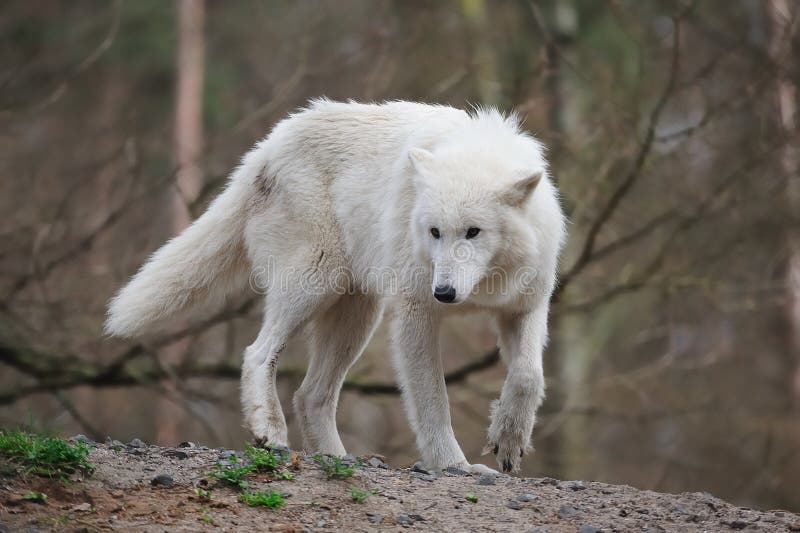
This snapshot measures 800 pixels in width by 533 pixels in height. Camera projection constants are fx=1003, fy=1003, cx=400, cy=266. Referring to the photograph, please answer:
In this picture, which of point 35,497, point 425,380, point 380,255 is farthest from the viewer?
point 380,255

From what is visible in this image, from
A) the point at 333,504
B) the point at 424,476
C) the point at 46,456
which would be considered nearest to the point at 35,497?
the point at 46,456

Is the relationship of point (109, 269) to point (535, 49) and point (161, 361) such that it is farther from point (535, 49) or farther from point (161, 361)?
point (535, 49)

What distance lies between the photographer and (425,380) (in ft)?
18.4

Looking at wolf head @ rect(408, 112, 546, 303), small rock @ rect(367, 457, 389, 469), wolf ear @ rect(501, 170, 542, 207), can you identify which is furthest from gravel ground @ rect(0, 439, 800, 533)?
wolf ear @ rect(501, 170, 542, 207)

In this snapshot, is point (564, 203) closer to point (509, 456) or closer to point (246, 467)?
point (509, 456)

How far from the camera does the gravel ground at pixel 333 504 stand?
4066 millimetres

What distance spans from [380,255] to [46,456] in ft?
7.50

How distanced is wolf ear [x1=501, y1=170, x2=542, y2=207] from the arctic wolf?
13 mm

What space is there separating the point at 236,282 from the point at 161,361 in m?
2.32

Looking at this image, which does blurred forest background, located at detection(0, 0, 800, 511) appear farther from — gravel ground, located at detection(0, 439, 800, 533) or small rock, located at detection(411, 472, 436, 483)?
gravel ground, located at detection(0, 439, 800, 533)

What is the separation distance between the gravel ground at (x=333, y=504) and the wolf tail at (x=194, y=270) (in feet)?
4.56

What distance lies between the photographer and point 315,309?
6.25 metres

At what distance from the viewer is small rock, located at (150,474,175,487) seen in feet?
14.5

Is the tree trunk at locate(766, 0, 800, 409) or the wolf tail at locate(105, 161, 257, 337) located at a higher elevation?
the tree trunk at locate(766, 0, 800, 409)
